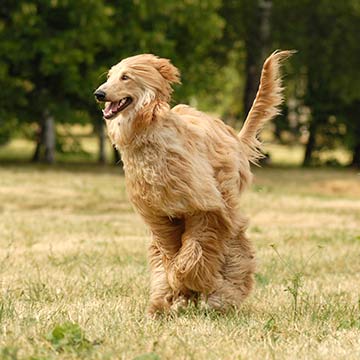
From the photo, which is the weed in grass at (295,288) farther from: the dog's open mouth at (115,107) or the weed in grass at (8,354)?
the weed in grass at (8,354)

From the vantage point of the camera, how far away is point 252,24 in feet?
92.3

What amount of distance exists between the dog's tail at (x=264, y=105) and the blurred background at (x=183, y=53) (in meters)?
16.2

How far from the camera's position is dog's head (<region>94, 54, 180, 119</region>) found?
5.97m

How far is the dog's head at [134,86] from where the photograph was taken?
235 inches

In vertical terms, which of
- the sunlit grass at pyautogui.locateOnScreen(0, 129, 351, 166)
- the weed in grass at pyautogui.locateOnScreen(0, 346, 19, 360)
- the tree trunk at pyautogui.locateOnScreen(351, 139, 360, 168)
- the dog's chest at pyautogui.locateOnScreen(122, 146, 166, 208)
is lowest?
the sunlit grass at pyautogui.locateOnScreen(0, 129, 351, 166)

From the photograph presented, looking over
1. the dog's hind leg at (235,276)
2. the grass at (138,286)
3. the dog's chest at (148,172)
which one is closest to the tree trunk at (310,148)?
the grass at (138,286)

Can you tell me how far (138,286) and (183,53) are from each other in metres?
19.4

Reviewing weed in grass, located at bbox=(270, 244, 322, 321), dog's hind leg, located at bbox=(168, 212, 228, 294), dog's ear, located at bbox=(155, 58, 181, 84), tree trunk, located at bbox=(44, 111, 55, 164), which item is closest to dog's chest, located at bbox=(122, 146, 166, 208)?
dog's hind leg, located at bbox=(168, 212, 228, 294)

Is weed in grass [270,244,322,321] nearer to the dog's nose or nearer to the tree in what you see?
the dog's nose

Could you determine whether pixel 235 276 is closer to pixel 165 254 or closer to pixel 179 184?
pixel 165 254

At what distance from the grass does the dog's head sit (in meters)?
1.44

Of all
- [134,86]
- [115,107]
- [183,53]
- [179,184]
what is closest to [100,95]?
[115,107]

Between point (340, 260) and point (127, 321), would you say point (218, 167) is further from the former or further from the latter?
point (340, 260)

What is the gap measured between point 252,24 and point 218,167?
22174 millimetres
